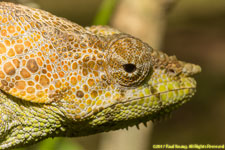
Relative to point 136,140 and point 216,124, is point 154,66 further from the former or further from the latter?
point 216,124

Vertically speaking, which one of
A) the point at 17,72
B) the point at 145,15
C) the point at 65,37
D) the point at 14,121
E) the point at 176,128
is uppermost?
the point at 145,15

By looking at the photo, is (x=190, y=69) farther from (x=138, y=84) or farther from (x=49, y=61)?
(x=49, y=61)

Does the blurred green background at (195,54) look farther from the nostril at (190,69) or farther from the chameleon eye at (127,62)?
the chameleon eye at (127,62)

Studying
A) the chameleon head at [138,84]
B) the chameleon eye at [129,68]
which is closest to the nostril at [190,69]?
the chameleon head at [138,84]

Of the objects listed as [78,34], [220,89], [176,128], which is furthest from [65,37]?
[220,89]

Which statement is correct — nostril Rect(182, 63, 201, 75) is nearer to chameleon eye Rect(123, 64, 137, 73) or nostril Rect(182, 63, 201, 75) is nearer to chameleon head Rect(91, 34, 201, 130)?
chameleon head Rect(91, 34, 201, 130)

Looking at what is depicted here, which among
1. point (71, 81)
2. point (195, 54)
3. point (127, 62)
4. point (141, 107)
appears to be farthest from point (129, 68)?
point (195, 54)
